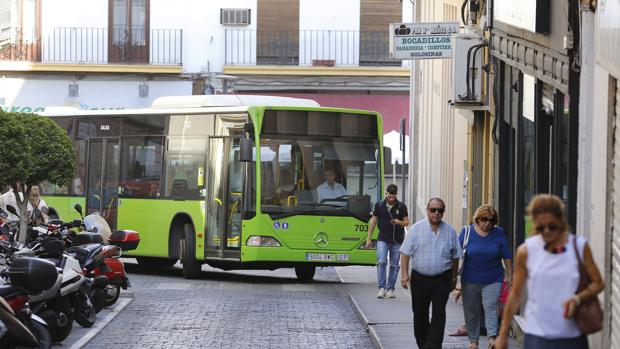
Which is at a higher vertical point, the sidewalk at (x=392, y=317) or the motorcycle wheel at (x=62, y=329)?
the motorcycle wheel at (x=62, y=329)

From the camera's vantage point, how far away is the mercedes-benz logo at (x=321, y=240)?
74.8 feet

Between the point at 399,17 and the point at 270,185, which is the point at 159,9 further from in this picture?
the point at 270,185

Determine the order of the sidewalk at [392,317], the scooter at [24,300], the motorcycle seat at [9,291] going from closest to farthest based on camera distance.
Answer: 1. the scooter at [24,300]
2. the motorcycle seat at [9,291]
3. the sidewalk at [392,317]

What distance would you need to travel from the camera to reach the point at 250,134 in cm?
2289

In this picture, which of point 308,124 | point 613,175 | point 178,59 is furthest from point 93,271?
point 178,59

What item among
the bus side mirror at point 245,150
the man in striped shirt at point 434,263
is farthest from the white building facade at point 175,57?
the man in striped shirt at point 434,263

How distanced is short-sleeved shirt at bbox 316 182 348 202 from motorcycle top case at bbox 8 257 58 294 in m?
10.9

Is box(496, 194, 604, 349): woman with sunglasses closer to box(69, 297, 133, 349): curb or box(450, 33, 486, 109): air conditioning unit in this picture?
box(69, 297, 133, 349): curb

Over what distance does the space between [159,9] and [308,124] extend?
70.2 ft

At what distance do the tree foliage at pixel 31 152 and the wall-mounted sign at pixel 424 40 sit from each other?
4.72m

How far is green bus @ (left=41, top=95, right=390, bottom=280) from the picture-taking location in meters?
22.8

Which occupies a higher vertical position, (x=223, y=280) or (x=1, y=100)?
(x=1, y=100)

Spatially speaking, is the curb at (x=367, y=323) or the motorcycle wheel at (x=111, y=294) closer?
the curb at (x=367, y=323)

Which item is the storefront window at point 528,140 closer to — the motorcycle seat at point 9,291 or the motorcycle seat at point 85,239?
the motorcycle seat at point 9,291
